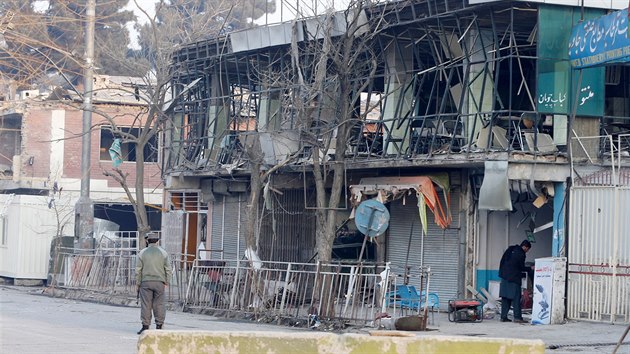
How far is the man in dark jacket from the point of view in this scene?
2142cm

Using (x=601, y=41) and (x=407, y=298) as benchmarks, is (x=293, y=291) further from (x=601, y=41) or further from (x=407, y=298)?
(x=601, y=41)

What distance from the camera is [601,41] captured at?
67.3 feet

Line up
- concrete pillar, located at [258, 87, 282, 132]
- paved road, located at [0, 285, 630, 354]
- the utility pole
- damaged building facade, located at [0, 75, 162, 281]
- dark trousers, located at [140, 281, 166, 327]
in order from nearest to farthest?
1. paved road, located at [0, 285, 630, 354]
2. dark trousers, located at [140, 281, 166, 327]
3. concrete pillar, located at [258, 87, 282, 132]
4. the utility pole
5. damaged building facade, located at [0, 75, 162, 281]

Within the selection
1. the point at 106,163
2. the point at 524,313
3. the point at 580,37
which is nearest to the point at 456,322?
the point at 524,313

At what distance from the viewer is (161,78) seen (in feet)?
102

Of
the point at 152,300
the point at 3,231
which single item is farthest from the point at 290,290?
the point at 3,231

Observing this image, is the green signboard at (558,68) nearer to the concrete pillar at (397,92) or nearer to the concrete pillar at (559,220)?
the concrete pillar at (559,220)

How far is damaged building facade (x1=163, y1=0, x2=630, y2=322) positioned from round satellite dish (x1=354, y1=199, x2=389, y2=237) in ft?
3.91

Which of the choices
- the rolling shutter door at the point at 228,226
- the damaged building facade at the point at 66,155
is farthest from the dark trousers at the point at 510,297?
the damaged building facade at the point at 66,155

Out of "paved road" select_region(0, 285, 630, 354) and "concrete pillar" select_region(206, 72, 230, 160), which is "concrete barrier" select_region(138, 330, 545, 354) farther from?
"concrete pillar" select_region(206, 72, 230, 160)

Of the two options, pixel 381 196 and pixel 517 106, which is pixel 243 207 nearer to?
pixel 381 196

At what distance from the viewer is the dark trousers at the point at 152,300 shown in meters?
17.1

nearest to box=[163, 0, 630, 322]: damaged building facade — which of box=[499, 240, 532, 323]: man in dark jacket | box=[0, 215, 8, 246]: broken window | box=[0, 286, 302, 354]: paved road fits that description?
box=[499, 240, 532, 323]: man in dark jacket

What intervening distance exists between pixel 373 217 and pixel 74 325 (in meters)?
7.06
